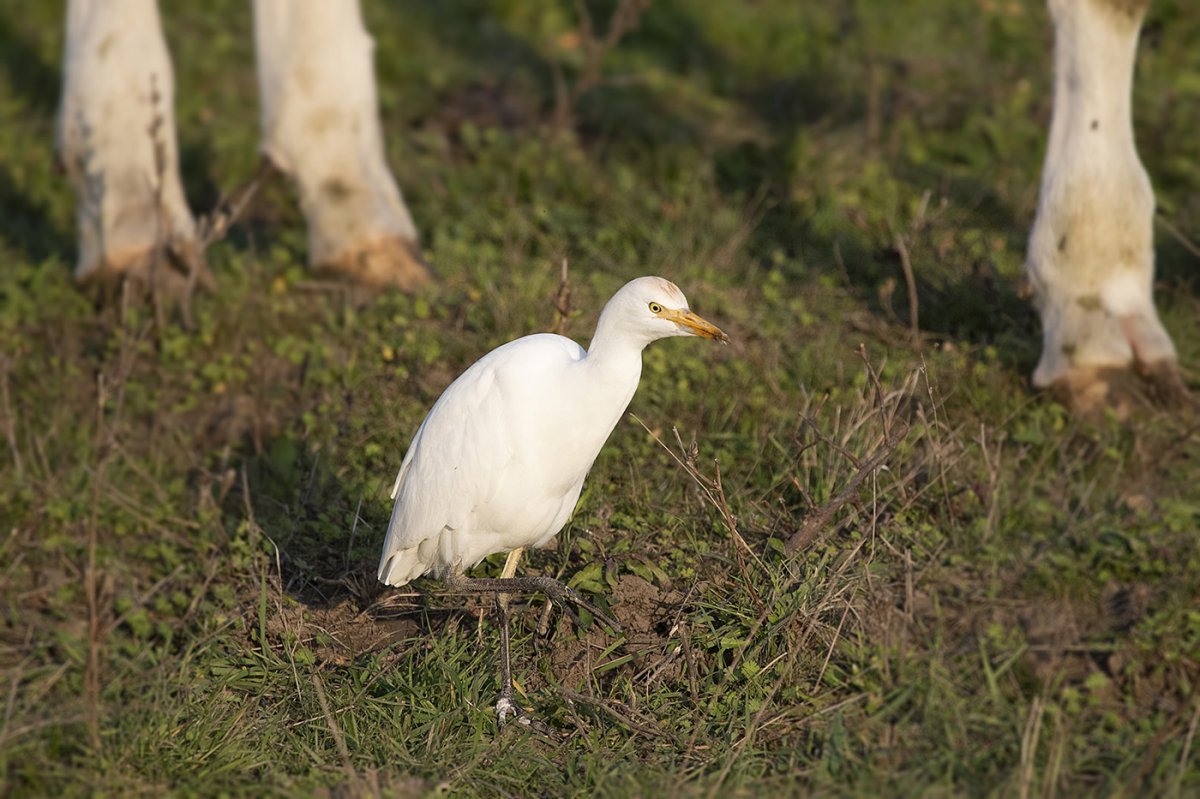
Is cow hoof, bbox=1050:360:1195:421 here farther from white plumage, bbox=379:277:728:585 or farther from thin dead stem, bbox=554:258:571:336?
white plumage, bbox=379:277:728:585

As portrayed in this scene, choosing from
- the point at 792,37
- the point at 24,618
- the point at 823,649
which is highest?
the point at 792,37

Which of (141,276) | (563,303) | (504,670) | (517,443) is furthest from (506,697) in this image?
(141,276)

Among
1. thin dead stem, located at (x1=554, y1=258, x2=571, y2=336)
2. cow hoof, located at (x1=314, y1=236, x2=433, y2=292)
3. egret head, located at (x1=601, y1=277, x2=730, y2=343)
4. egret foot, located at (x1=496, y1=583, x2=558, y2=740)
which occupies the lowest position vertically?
egret foot, located at (x1=496, y1=583, x2=558, y2=740)

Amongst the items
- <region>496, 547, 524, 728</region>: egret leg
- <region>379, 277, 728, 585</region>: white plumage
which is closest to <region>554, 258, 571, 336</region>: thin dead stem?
<region>379, 277, 728, 585</region>: white plumage

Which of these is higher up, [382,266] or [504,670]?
[382,266]

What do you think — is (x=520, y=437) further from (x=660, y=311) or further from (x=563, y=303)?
(x=563, y=303)

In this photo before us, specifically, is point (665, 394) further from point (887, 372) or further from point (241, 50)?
point (241, 50)

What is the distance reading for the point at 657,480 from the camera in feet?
18.2

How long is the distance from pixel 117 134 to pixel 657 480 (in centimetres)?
303

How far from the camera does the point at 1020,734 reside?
4.11m

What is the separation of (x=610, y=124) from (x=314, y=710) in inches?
180

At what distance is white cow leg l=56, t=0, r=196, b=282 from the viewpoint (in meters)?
6.62

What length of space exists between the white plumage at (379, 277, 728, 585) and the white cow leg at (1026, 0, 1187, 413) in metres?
2.15

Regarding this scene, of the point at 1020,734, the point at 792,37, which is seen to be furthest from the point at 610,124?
the point at 1020,734
